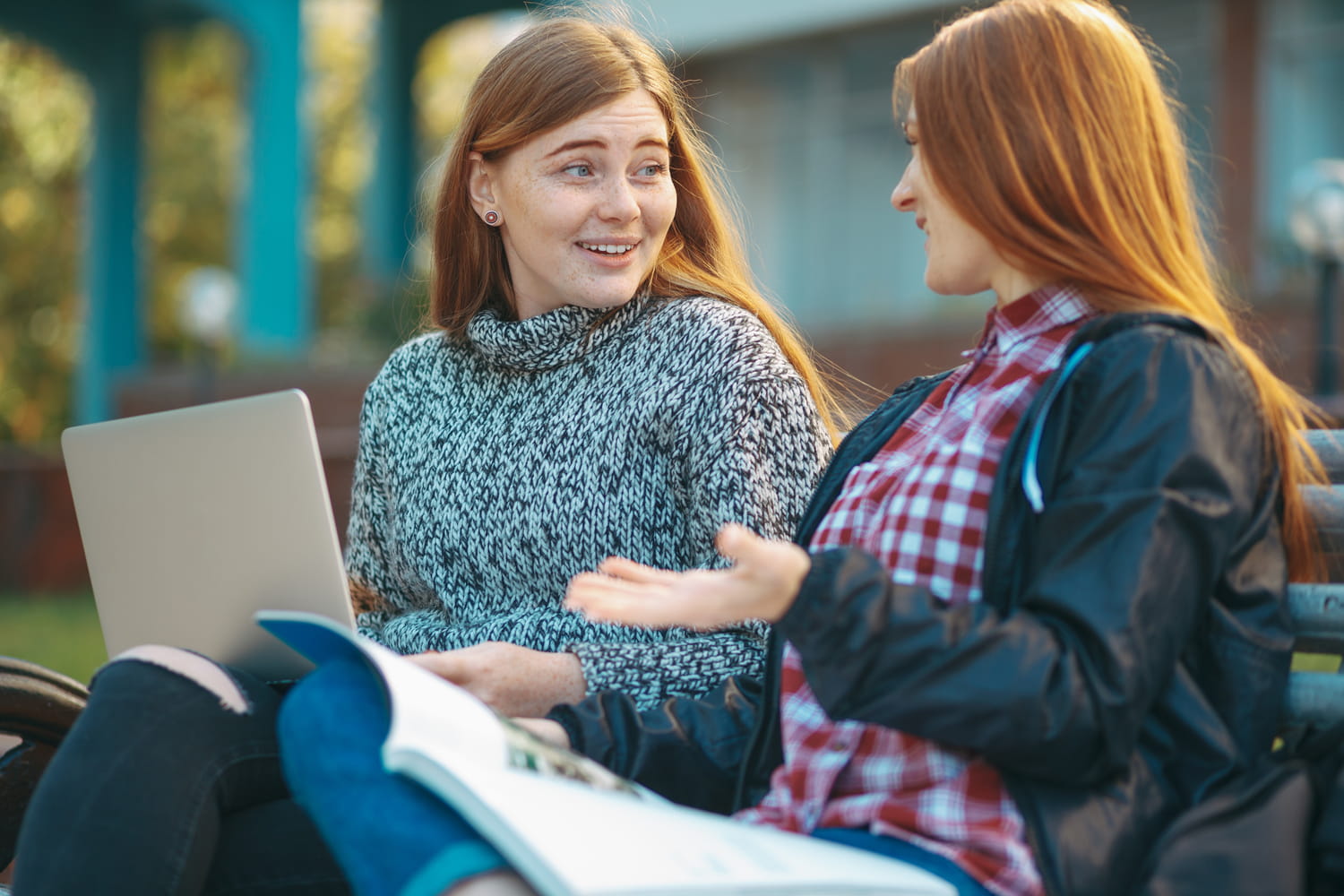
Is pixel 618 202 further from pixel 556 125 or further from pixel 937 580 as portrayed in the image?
pixel 937 580

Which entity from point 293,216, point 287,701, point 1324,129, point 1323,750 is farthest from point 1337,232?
point 293,216

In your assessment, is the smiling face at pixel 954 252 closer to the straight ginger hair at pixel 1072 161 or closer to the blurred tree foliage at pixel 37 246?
the straight ginger hair at pixel 1072 161

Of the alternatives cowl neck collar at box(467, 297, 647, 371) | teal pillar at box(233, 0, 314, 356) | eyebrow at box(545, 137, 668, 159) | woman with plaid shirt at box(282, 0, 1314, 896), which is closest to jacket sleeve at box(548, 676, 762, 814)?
woman with plaid shirt at box(282, 0, 1314, 896)

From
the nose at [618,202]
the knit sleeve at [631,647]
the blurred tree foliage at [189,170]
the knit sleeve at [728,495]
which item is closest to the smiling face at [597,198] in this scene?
the nose at [618,202]

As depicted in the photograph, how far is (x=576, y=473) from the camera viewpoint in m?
2.55

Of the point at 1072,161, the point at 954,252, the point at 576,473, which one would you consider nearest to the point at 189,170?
the point at 576,473

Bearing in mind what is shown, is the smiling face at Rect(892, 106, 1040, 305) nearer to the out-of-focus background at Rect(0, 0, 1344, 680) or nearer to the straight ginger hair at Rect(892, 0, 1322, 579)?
the straight ginger hair at Rect(892, 0, 1322, 579)

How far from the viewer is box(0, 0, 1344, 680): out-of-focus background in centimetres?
1165

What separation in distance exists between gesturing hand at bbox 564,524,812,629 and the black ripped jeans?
2.29 ft

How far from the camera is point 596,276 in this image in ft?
8.83

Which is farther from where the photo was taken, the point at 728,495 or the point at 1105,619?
the point at 728,495

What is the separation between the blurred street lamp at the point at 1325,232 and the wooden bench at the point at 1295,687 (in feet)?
22.4

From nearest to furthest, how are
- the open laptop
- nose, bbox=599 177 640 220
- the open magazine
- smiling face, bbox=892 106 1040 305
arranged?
the open magazine < smiling face, bbox=892 106 1040 305 < the open laptop < nose, bbox=599 177 640 220

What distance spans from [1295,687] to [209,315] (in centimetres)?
1381
